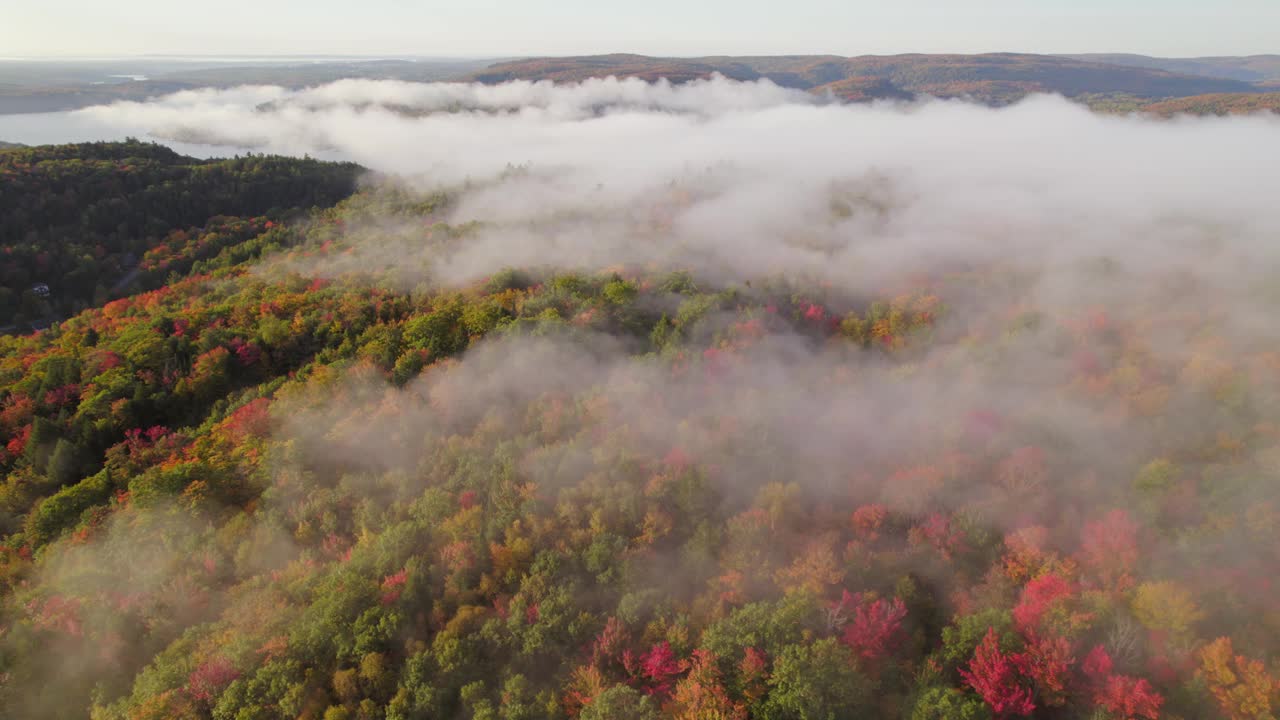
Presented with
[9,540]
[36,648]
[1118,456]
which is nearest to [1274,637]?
[1118,456]

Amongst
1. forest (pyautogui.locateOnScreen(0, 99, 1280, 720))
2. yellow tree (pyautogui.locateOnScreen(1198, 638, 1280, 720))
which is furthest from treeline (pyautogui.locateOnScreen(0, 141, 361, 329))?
yellow tree (pyautogui.locateOnScreen(1198, 638, 1280, 720))

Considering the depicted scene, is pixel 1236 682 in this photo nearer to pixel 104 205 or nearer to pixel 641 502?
pixel 641 502

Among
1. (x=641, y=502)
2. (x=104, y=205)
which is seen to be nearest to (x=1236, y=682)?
(x=641, y=502)

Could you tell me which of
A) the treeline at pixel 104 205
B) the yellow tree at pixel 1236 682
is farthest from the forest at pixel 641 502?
the treeline at pixel 104 205

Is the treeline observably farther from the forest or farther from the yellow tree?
the yellow tree

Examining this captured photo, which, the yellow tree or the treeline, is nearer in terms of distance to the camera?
the yellow tree

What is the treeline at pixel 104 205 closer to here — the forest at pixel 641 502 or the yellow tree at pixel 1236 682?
the forest at pixel 641 502
